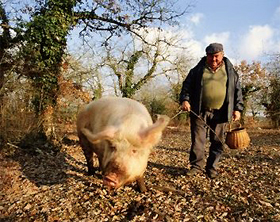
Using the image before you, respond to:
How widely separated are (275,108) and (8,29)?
20.2 metres

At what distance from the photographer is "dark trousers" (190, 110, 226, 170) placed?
19.1 ft

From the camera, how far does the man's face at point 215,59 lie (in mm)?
5457

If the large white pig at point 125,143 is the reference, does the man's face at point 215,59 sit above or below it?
above

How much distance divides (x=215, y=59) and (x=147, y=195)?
254 cm

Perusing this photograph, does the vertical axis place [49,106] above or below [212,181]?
above

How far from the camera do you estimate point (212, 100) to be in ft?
18.5

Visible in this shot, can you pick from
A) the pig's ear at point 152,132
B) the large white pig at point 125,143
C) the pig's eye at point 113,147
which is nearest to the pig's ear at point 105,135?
the large white pig at point 125,143

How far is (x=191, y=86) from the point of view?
5.91 metres

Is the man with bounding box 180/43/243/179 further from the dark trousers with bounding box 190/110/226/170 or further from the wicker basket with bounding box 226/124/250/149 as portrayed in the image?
the wicker basket with bounding box 226/124/250/149

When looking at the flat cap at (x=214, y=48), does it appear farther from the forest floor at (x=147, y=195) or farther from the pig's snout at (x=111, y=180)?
the pig's snout at (x=111, y=180)

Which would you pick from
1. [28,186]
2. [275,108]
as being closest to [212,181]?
[28,186]

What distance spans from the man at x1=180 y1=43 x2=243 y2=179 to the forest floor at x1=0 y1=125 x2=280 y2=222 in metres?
0.50

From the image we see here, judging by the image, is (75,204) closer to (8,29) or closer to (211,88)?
(211,88)

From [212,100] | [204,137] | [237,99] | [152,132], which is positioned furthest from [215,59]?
[152,132]
